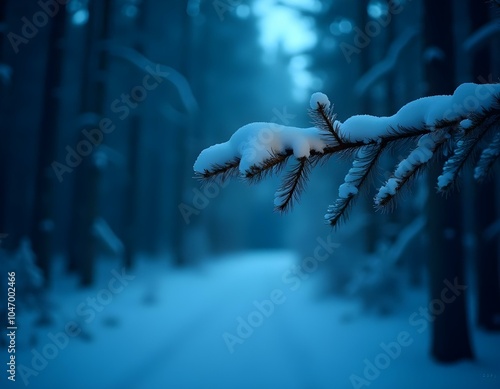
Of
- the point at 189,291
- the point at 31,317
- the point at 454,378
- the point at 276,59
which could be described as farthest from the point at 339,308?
the point at 276,59

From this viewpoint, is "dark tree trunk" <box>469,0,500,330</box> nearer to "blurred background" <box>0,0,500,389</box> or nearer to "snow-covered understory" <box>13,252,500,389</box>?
"blurred background" <box>0,0,500,389</box>

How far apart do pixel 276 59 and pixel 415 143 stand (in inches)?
1070

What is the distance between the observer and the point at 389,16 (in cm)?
828

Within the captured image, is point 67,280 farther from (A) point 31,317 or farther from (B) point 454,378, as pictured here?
(B) point 454,378

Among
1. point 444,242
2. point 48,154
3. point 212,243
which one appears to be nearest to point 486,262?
point 444,242

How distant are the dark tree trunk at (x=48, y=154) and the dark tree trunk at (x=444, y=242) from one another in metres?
8.06

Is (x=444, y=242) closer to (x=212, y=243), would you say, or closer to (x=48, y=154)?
(x=48, y=154)

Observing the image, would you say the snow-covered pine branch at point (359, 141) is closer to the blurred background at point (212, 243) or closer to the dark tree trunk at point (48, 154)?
the blurred background at point (212, 243)

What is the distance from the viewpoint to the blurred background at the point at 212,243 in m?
4.70

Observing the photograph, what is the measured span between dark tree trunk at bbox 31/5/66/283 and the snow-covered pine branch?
755 cm

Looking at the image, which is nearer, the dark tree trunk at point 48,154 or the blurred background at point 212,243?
the blurred background at point 212,243

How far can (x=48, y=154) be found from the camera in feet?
25.1

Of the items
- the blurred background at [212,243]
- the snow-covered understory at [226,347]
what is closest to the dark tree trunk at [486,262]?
the blurred background at [212,243]

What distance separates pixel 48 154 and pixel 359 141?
26.8ft
